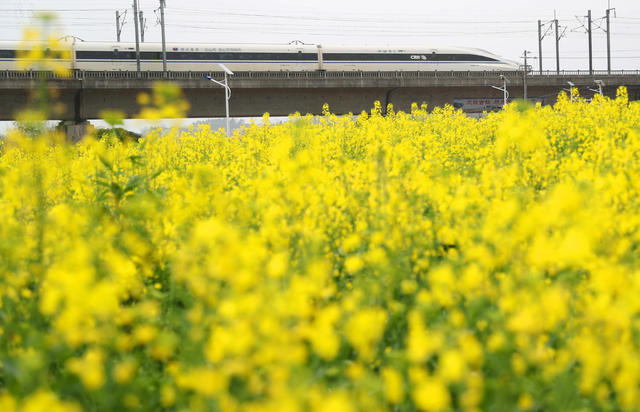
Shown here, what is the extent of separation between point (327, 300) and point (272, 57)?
1315 inches

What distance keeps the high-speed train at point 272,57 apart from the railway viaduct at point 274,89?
2.47m

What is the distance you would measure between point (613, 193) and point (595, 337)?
1.68m

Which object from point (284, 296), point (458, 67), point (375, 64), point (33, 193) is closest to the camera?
point (284, 296)

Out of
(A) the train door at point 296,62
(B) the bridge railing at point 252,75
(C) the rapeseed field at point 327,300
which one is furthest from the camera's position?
(A) the train door at point 296,62

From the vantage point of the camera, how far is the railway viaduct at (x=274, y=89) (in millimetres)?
26953

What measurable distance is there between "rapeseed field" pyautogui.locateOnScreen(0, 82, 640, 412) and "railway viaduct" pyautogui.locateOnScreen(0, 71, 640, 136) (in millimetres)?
24056

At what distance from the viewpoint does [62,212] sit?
3.43 metres

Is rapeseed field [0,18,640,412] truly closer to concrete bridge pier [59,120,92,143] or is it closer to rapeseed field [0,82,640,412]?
rapeseed field [0,82,640,412]

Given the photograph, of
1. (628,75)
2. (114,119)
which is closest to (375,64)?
(628,75)

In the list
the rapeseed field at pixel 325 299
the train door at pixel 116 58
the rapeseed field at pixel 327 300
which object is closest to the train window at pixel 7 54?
the train door at pixel 116 58

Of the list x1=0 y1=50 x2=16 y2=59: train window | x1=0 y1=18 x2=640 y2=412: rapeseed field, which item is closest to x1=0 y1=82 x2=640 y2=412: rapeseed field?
x1=0 y1=18 x2=640 y2=412: rapeseed field

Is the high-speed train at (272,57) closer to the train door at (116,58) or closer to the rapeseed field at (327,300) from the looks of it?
the train door at (116,58)

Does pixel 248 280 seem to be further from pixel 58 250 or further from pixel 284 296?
pixel 58 250

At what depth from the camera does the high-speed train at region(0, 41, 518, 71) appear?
31372 millimetres
